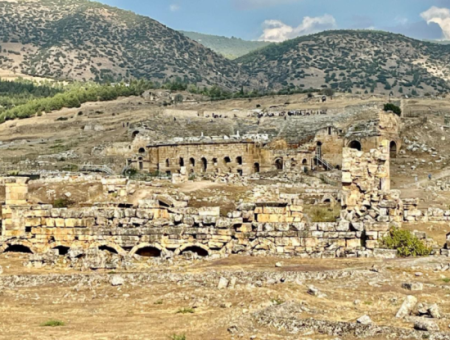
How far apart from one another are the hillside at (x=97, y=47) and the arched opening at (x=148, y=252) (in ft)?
388

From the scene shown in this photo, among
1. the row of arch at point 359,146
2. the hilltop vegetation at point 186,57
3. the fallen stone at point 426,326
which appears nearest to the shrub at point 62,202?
the fallen stone at point 426,326

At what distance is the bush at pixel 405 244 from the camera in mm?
14648

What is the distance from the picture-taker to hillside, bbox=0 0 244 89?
137m

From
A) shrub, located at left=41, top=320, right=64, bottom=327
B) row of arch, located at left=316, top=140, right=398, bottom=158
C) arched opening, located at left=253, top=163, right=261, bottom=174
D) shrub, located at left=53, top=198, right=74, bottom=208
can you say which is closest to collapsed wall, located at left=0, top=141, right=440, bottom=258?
shrub, located at left=41, top=320, right=64, bottom=327

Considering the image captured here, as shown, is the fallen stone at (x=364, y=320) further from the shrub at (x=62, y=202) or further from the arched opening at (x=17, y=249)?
the shrub at (x=62, y=202)

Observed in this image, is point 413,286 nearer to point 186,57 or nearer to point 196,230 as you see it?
point 196,230

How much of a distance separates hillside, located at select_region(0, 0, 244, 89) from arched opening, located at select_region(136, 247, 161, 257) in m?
118

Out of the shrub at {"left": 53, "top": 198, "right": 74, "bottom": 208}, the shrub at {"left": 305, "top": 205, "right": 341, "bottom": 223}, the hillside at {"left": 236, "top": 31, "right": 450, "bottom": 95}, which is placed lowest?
the shrub at {"left": 305, "top": 205, "right": 341, "bottom": 223}

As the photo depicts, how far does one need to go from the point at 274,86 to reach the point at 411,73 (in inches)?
1179

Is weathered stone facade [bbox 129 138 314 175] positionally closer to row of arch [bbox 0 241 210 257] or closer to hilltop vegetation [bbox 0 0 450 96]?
row of arch [bbox 0 241 210 257]

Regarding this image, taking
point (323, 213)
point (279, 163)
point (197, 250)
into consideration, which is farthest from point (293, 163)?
point (197, 250)

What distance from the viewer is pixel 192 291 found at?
11.6 m

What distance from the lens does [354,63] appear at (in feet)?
470

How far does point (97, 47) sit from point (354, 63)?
6262cm
